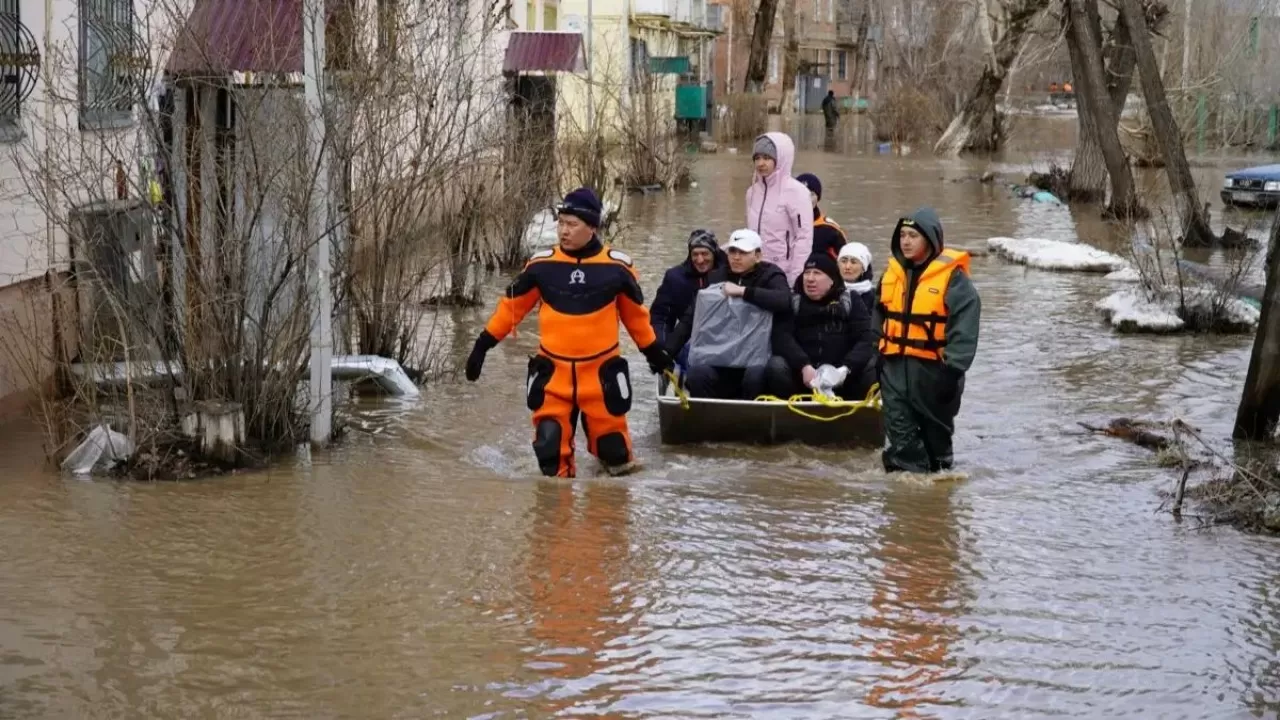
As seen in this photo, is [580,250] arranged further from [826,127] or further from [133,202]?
[826,127]

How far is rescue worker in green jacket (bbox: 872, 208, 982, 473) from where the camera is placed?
8.68 meters

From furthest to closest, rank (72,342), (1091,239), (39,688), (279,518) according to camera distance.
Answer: (1091,239), (72,342), (279,518), (39,688)

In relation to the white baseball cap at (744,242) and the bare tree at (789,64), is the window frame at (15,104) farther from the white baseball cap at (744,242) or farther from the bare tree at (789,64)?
the bare tree at (789,64)

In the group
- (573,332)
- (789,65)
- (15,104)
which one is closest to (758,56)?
(789,65)

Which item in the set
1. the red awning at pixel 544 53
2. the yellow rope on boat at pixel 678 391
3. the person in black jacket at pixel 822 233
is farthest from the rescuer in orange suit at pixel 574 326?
the red awning at pixel 544 53

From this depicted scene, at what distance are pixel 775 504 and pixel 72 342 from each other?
4716 millimetres

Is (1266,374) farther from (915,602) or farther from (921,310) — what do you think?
(915,602)

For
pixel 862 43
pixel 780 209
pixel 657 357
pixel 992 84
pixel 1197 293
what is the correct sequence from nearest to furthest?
pixel 657 357, pixel 780 209, pixel 1197 293, pixel 992 84, pixel 862 43

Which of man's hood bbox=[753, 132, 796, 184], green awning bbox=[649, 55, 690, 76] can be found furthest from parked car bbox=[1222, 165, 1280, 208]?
green awning bbox=[649, 55, 690, 76]

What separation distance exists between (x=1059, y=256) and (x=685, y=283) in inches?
428

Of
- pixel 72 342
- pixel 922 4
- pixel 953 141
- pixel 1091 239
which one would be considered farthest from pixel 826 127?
pixel 72 342

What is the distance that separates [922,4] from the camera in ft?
246

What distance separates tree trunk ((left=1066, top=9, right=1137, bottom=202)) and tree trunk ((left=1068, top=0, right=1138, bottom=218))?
141cm

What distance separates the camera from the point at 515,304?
28.7ft
